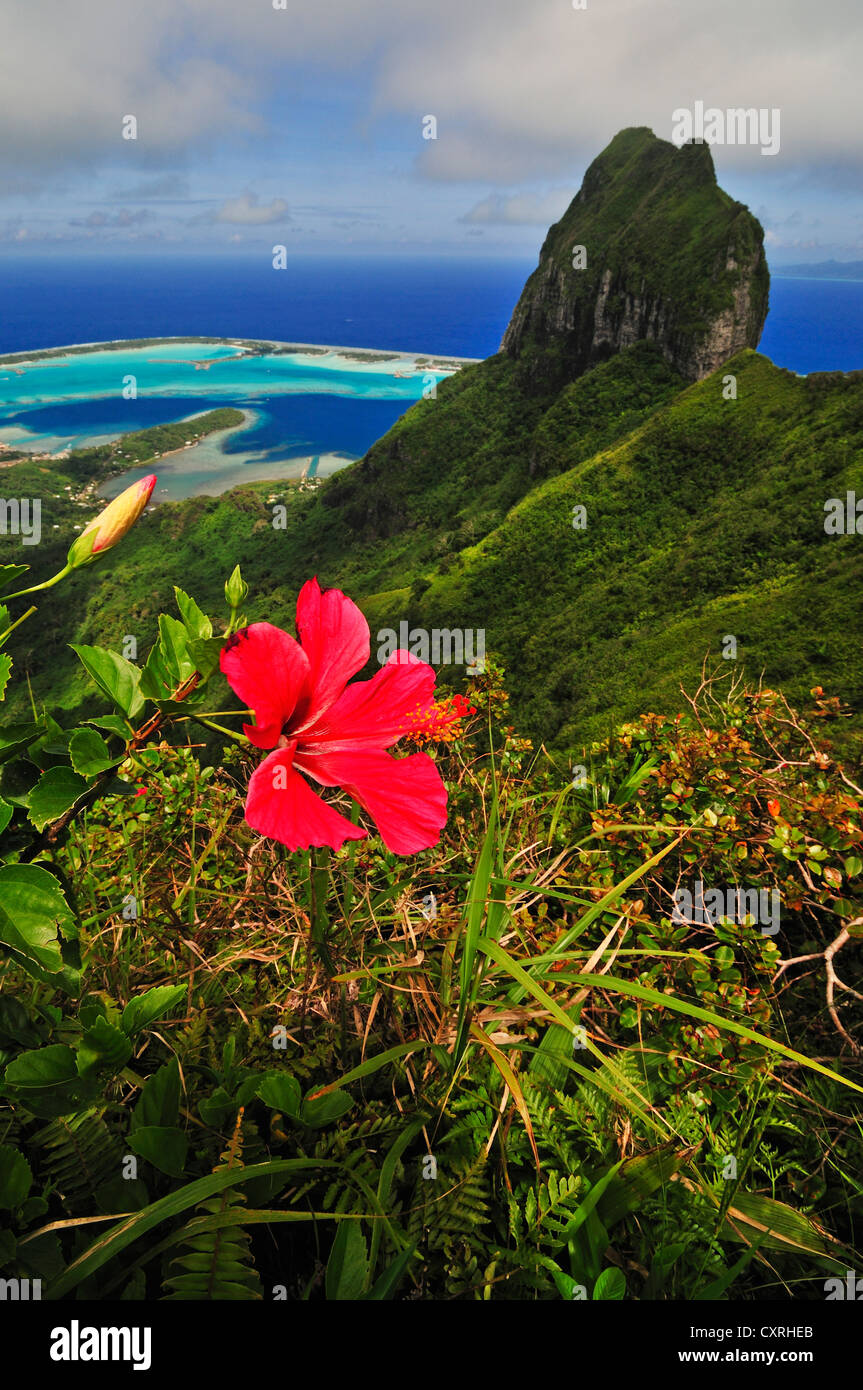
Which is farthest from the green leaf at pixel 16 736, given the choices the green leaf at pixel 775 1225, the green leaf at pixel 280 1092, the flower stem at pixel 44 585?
the green leaf at pixel 775 1225

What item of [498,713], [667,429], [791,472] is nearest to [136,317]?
[667,429]

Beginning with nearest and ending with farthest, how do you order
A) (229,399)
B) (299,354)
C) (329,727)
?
1. (329,727)
2. (229,399)
3. (299,354)

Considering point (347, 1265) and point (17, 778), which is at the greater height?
point (17, 778)

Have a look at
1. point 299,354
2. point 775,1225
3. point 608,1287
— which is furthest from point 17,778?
point 299,354

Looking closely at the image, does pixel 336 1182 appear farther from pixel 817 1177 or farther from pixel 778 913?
pixel 778 913

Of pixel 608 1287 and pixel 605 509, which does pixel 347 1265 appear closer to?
pixel 608 1287

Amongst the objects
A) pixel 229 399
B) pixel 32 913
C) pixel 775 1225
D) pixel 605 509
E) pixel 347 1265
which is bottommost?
pixel 775 1225

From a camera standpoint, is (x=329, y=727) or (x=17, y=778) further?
(x=17, y=778)

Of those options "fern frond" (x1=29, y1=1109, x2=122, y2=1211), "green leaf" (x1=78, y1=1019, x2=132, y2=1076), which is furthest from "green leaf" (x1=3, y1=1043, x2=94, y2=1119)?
"fern frond" (x1=29, y1=1109, x2=122, y2=1211)

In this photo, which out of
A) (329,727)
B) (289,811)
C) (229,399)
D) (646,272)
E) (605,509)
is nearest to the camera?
(289,811)
